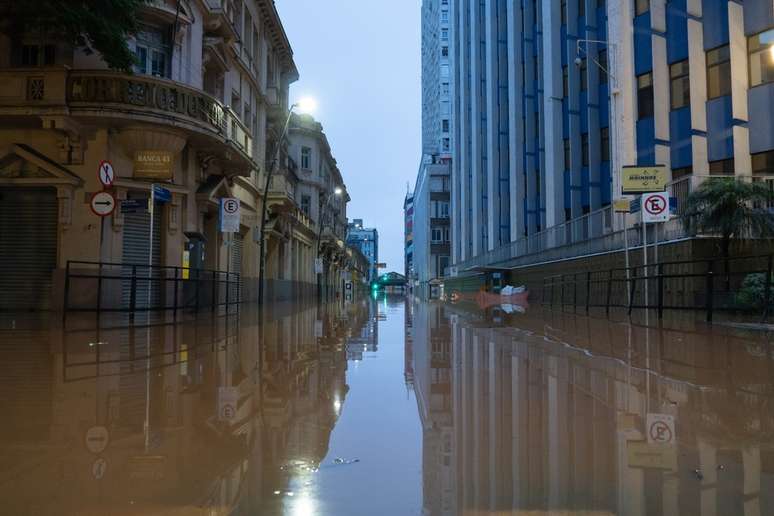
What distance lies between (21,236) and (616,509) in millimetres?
18588

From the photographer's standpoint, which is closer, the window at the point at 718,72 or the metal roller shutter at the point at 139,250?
the metal roller shutter at the point at 139,250

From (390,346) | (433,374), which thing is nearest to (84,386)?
(433,374)

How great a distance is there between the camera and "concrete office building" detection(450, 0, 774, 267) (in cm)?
2233

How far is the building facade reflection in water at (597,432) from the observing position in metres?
3.05

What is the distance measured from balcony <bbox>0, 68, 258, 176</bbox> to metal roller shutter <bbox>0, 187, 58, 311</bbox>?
2.10 meters

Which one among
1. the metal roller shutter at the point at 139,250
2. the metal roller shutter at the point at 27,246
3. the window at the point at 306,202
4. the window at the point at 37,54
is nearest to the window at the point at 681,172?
the metal roller shutter at the point at 139,250

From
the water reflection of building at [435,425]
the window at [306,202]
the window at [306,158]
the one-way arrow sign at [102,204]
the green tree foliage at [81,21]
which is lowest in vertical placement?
the water reflection of building at [435,425]

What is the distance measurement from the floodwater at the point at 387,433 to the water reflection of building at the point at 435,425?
0.06 ft

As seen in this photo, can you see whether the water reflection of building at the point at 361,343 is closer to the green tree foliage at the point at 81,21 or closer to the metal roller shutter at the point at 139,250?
the metal roller shutter at the point at 139,250

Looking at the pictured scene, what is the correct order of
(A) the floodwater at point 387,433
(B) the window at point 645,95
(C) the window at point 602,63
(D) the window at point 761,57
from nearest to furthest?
1. (A) the floodwater at point 387,433
2. (D) the window at point 761,57
3. (B) the window at point 645,95
4. (C) the window at point 602,63

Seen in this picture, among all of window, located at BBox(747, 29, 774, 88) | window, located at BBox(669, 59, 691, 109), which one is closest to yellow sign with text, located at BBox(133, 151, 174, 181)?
window, located at BBox(669, 59, 691, 109)

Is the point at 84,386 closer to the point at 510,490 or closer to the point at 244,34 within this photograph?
the point at 510,490

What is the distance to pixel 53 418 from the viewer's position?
180 inches

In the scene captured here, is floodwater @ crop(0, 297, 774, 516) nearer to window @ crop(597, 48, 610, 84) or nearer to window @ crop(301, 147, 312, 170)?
window @ crop(597, 48, 610, 84)
